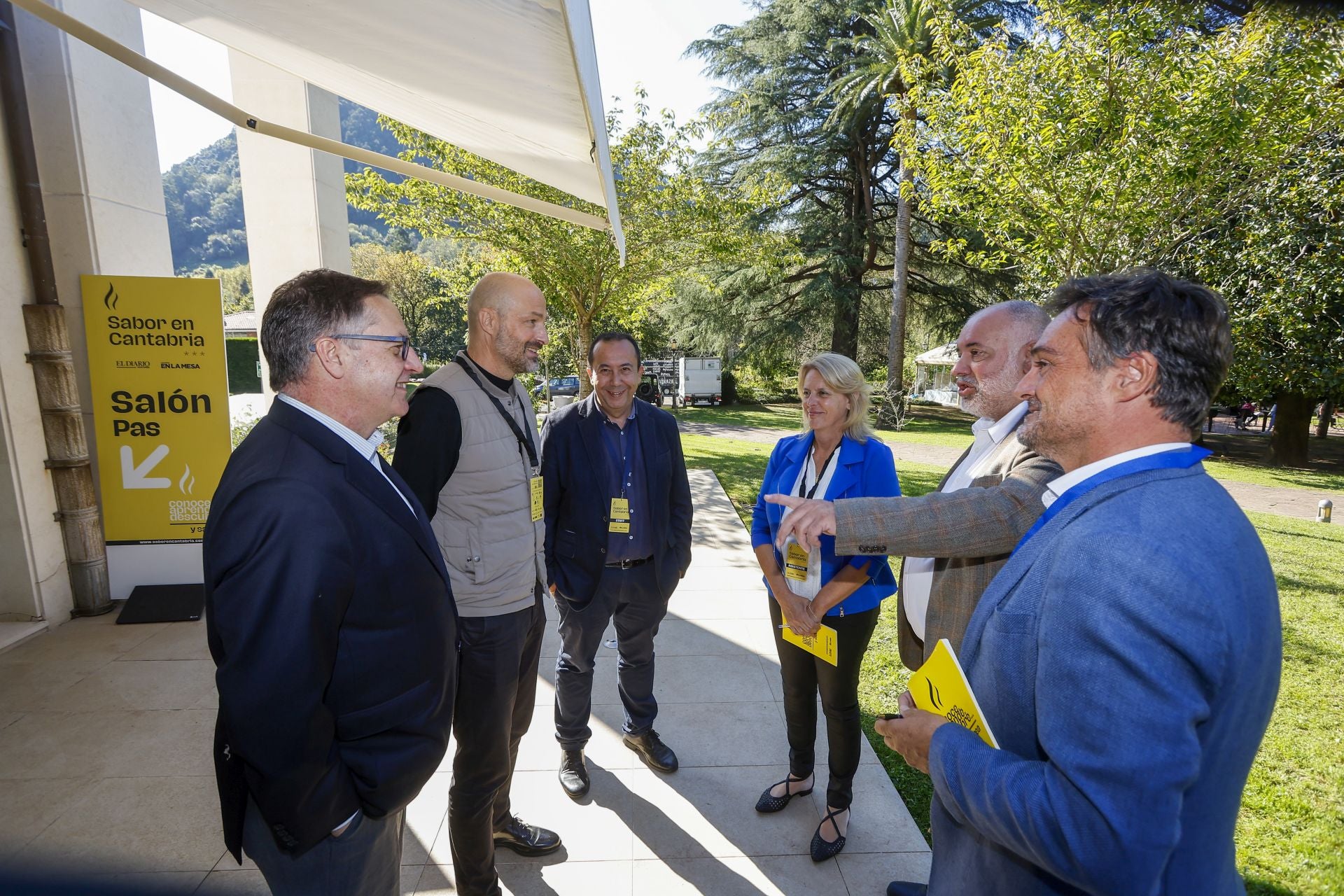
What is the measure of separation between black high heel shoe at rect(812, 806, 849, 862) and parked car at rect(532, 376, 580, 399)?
26394 millimetres

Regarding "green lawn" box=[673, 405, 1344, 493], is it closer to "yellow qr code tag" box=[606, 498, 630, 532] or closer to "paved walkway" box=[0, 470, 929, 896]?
"paved walkway" box=[0, 470, 929, 896]

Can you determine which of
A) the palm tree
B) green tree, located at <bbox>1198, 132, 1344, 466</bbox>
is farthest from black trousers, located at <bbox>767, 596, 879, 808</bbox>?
the palm tree

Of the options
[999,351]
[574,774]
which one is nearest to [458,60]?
[999,351]

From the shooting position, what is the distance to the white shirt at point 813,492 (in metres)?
2.78

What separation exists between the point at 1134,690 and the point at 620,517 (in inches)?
97.4

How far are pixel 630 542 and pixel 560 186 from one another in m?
2.35

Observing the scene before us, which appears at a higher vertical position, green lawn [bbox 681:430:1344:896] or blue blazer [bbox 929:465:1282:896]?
blue blazer [bbox 929:465:1282:896]

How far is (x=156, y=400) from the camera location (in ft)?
17.4

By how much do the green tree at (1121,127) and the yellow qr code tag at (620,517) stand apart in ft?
18.7

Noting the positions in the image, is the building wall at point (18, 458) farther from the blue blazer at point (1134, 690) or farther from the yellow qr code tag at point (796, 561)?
the blue blazer at point (1134, 690)

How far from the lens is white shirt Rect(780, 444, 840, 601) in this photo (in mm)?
2777

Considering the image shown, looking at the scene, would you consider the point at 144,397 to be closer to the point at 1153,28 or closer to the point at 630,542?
the point at 630,542

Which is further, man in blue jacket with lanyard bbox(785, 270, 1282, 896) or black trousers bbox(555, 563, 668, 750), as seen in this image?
black trousers bbox(555, 563, 668, 750)

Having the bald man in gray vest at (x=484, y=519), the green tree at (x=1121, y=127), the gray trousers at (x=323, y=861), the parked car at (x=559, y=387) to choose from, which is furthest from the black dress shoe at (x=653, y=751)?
the parked car at (x=559, y=387)
